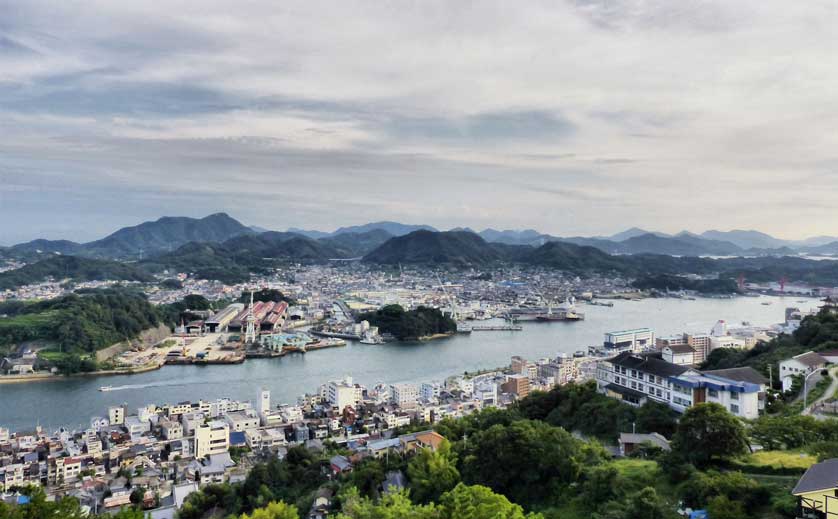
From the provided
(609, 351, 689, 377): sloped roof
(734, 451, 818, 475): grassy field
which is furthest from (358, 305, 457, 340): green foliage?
(734, 451, 818, 475): grassy field

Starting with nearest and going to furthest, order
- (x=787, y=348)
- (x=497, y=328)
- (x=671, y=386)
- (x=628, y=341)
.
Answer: (x=671, y=386) → (x=787, y=348) → (x=628, y=341) → (x=497, y=328)

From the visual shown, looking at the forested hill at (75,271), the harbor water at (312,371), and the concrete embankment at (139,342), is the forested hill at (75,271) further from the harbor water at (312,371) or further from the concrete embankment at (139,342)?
the harbor water at (312,371)

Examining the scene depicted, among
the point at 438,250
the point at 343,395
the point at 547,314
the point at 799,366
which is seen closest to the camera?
the point at 799,366

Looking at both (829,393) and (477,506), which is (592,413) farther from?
(477,506)

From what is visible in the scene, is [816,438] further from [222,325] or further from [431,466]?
[222,325]

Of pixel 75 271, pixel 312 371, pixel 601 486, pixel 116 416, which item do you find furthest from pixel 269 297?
pixel 601 486

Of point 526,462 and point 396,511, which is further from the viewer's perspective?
point 526,462
